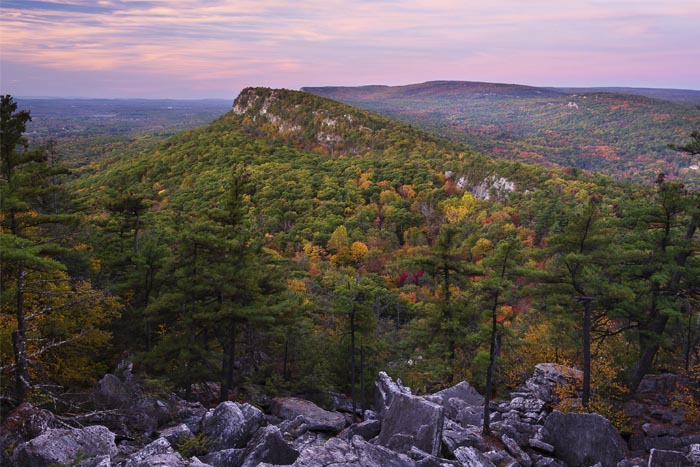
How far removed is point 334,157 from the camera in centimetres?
10950

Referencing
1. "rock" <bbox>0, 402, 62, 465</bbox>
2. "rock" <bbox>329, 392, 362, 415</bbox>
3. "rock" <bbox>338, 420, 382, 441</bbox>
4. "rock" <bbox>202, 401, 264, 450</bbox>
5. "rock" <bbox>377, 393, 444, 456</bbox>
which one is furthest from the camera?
"rock" <bbox>329, 392, 362, 415</bbox>

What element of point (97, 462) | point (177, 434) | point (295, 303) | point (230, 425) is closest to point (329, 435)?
point (230, 425)

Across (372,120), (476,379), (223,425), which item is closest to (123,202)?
(223,425)

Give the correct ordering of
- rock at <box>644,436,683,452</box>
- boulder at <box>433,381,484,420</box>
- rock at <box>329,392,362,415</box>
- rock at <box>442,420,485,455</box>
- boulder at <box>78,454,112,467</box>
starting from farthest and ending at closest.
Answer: rock at <box>329,392,362,415</box>, boulder at <box>433,381,484,420</box>, rock at <box>644,436,683,452</box>, rock at <box>442,420,485,455</box>, boulder at <box>78,454,112,467</box>

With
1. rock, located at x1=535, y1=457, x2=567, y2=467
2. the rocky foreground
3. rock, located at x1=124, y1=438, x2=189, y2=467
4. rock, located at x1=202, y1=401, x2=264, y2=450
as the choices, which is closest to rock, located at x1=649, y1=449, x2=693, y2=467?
the rocky foreground

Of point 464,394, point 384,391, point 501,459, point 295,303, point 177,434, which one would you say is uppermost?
point 295,303

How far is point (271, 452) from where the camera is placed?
12.0 meters

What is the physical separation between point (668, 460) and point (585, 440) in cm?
239

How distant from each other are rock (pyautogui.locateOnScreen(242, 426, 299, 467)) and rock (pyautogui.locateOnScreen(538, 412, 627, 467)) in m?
8.45

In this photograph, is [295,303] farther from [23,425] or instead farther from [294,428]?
[23,425]

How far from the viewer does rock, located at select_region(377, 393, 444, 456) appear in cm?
1289

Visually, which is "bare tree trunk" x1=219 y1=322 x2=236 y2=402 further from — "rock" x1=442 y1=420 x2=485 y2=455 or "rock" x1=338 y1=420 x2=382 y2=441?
"rock" x1=442 y1=420 x2=485 y2=455

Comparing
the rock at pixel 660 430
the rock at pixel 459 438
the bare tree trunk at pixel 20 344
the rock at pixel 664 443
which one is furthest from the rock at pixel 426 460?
the bare tree trunk at pixel 20 344

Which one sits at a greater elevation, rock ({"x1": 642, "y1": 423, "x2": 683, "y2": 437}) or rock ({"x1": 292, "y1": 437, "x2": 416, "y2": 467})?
rock ({"x1": 292, "y1": 437, "x2": 416, "y2": 467})
